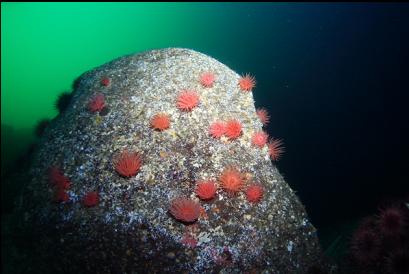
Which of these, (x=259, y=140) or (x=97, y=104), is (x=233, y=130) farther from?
(x=97, y=104)

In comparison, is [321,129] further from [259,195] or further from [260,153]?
[259,195]

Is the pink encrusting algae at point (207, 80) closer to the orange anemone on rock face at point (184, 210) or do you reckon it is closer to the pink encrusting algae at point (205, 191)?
the pink encrusting algae at point (205, 191)

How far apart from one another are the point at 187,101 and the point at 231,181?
2.72 m

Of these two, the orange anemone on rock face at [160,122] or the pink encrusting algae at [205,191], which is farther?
the orange anemone on rock face at [160,122]

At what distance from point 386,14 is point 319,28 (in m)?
6.33

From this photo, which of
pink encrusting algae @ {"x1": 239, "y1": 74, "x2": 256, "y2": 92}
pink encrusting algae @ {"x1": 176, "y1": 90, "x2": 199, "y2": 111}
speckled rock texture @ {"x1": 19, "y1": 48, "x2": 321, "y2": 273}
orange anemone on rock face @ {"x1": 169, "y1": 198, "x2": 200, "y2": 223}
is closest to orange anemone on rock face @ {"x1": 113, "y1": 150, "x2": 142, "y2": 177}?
speckled rock texture @ {"x1": 19, "y1": 48, "x2": 321, "y2": 273}

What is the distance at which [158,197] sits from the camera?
22.9 feet

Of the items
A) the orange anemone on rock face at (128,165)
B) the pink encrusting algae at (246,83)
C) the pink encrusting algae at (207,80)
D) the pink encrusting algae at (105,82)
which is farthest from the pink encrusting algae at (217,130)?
the pink encrusting algae at (105,82)

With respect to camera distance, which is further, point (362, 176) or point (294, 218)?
point (362, 176)

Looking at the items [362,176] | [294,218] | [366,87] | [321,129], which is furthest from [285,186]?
[366,87]

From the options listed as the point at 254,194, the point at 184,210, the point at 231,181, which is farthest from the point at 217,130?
the point at 184,210

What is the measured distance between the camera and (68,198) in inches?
283

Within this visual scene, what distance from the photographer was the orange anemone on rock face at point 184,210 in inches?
258

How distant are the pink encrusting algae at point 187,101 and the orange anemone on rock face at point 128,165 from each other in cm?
204
